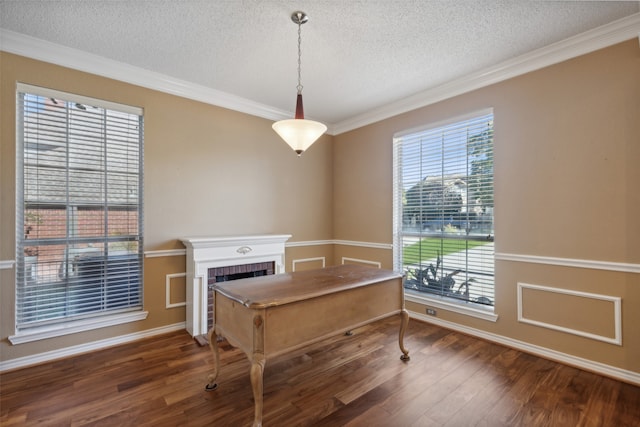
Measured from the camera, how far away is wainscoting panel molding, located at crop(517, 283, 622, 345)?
7.26ft

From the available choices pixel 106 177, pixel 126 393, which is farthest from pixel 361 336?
pixel 106 177

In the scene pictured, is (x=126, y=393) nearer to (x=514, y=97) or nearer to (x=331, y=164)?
(x=331, y=164)

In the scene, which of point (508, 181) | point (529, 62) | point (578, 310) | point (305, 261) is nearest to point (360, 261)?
point (305, 261)

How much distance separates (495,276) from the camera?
289 cm

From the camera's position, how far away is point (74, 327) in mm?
2600

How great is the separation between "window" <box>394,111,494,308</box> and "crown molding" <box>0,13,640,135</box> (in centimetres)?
36

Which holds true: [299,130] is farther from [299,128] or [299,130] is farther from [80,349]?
[80,349]

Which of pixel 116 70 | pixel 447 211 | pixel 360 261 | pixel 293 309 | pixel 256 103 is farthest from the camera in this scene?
pixel 360 261

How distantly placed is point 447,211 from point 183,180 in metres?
3.02

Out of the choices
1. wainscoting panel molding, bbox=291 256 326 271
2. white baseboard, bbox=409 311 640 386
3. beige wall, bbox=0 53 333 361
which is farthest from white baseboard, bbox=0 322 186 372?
white baseboard, bbox=409 311 640 386

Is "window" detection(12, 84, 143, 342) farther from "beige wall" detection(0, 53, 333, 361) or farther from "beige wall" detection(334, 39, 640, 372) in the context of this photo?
"beige wall" detection(334, 39, 640, 372)

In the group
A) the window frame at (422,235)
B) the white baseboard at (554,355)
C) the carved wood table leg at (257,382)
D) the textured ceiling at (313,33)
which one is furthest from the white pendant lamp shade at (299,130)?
the white baseboard at (554,355)

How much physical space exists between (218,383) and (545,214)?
3102 millimetres

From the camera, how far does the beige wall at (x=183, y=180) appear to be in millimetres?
2365
